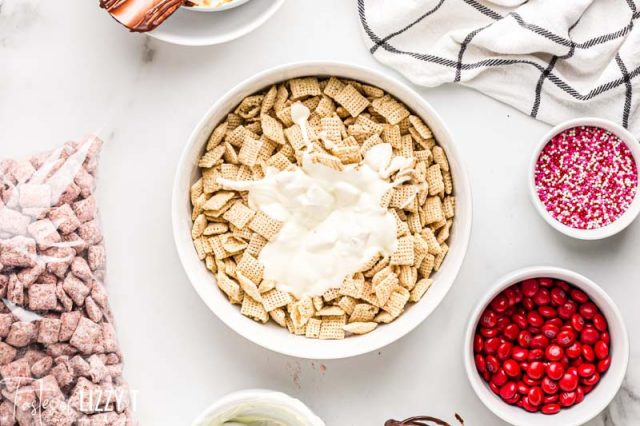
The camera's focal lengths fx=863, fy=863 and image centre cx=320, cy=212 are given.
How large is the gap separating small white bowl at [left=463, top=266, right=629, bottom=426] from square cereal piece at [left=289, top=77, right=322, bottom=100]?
1.77ft

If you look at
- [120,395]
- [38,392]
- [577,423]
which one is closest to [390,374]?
[577,423]

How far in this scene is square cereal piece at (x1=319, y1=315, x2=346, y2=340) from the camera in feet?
5.75

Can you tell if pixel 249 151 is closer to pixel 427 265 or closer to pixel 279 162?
pixel 279 162

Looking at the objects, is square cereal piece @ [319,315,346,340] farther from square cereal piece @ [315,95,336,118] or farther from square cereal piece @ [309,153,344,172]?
square cereal piece @ [315,95,336,118]

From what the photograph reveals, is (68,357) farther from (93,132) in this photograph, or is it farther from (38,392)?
(93,132)

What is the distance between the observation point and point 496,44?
1805 mm

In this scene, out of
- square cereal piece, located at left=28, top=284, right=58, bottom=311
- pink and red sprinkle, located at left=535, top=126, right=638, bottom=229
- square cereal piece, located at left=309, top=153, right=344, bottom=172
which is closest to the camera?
square cereal piece, located at left=28, top=284, right=58, bottom=311

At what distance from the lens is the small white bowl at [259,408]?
1.71 metres

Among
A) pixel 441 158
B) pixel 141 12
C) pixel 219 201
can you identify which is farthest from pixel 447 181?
pixel 141 12

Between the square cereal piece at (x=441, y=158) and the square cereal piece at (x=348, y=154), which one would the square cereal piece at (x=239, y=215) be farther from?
the square cereal piece at (x=441, y=158)

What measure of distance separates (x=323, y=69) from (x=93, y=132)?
0.51m

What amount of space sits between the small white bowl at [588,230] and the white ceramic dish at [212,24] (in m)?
0.62

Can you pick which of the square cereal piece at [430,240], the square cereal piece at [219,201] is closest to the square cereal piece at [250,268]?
the square cereal piece at [219,201]

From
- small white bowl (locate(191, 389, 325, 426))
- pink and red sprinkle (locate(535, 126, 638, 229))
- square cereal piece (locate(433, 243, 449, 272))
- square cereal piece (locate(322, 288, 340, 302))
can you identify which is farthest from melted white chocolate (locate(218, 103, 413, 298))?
pink and red sprinkle (locate(535, 126, 638, 229))
